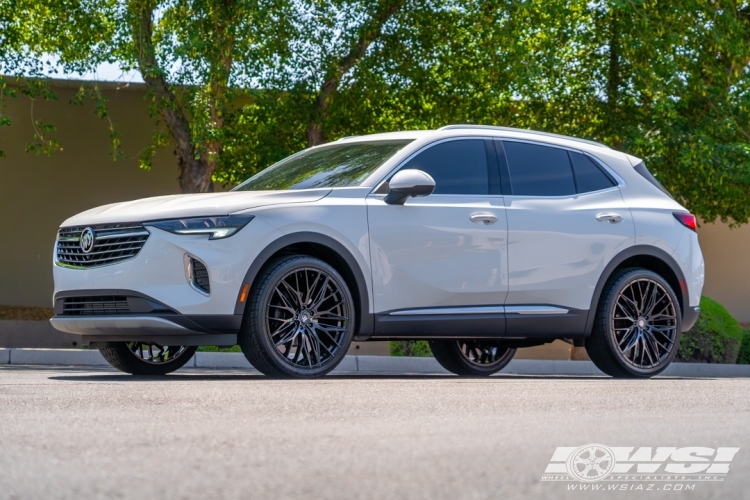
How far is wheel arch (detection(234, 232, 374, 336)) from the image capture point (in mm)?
7727

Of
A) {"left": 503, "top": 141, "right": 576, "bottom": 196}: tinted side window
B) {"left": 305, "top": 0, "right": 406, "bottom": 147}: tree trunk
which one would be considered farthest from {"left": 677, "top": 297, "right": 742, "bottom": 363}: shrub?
{"left": 503, "top": 141, "right": 576, "bottom": 196}: tinted side window

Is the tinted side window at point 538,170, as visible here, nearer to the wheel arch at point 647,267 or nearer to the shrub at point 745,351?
the wheel arch at point 647,267

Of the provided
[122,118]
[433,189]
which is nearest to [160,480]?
[433,189]

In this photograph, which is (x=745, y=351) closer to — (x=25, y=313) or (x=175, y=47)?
(x=175, y=47)

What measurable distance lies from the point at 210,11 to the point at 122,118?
5.69m

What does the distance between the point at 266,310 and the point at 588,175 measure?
3.15 meters

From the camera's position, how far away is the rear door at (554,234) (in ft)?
28.5

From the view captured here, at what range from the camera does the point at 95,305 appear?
776 centimetres

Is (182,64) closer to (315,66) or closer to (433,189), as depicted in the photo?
(315,66)

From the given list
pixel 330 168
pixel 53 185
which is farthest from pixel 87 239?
pixel 53 185

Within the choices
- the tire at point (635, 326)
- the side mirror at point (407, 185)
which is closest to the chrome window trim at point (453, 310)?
the side mirror at point (407, 185)

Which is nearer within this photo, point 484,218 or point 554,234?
point 484,218

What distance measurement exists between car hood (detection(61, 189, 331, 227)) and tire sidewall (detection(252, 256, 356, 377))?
0.44 m

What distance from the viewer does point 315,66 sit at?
1733 cm
